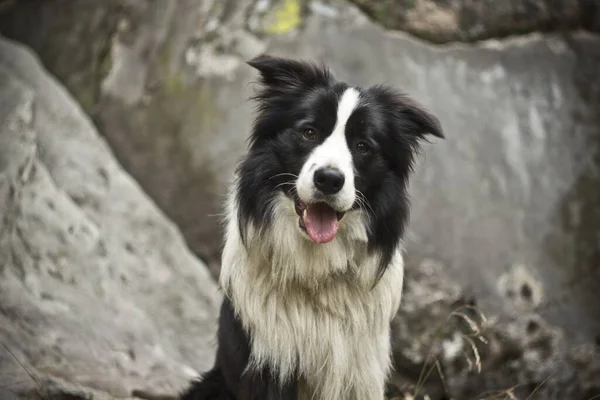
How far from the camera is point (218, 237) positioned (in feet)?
20.6

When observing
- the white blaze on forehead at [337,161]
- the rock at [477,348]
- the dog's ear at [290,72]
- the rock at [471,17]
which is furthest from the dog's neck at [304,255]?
the rock at [471,17]

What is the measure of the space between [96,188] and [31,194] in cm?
99

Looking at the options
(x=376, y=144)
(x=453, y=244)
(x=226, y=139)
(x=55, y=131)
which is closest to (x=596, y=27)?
(x=453, y=244)

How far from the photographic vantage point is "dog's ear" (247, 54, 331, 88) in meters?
3.74

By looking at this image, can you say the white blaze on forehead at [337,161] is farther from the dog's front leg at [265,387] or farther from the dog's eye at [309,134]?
the dog's front leg at [265,387]

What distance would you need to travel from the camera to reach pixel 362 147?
3.64 meters

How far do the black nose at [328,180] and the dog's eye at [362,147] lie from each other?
0.30 metres

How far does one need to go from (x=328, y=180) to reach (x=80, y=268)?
90.1 inches

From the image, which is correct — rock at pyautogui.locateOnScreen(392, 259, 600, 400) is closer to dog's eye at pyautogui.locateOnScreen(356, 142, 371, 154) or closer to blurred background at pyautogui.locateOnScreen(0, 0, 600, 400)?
blurred background at pyautogui.locateOnScreen(0, 0, 600, 400)

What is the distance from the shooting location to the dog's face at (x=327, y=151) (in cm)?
346

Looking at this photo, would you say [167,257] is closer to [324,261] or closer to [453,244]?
[453,244]

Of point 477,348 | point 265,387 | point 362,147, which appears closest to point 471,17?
point 477,348

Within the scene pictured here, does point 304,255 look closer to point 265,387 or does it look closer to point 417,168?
point 265,387

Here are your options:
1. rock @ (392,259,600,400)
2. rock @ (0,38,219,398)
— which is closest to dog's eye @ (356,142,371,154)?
rock @ (0,38,219,398)
